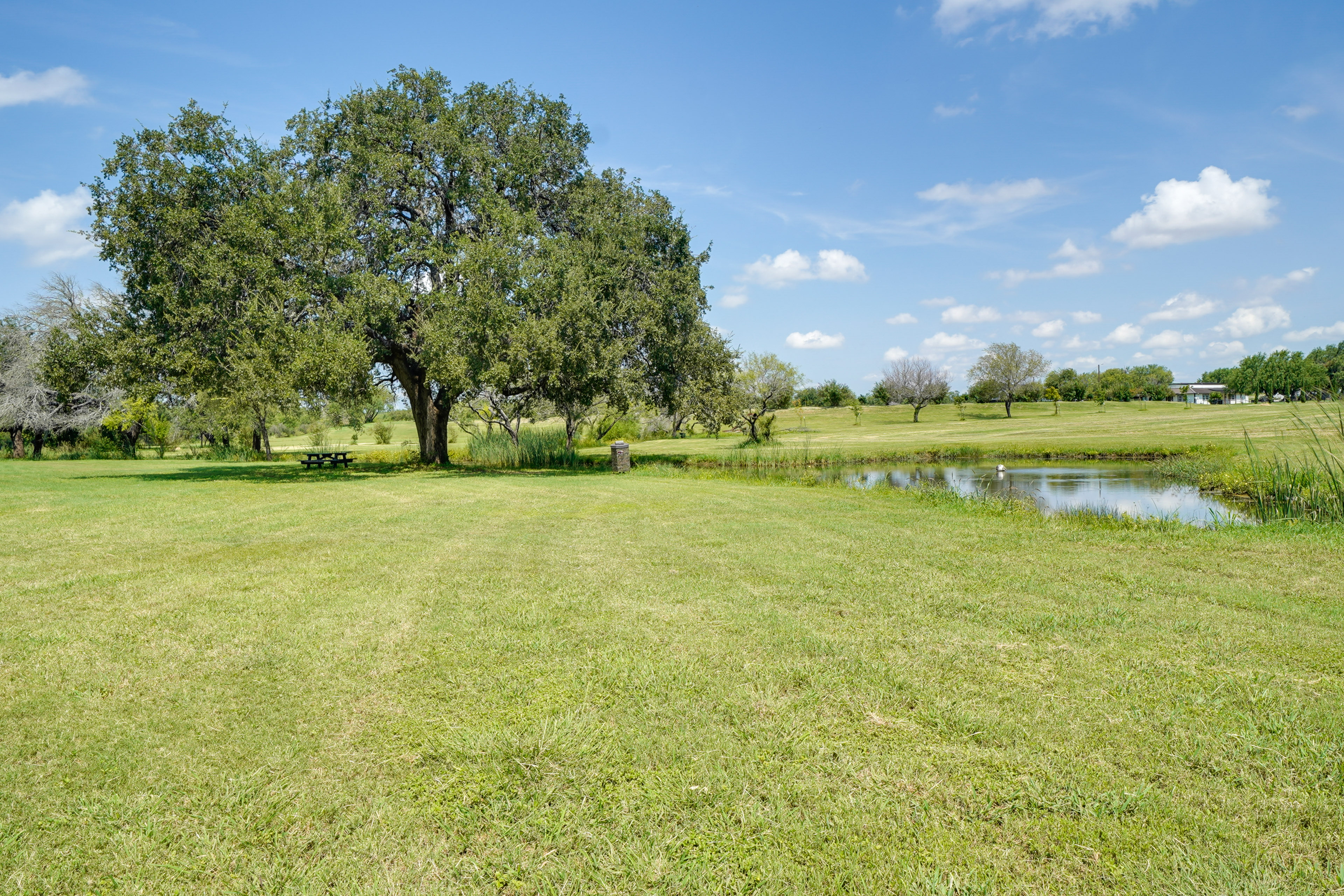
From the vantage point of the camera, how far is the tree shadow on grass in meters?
20.3

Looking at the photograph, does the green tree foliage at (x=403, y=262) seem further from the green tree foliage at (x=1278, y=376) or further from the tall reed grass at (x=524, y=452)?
the green tree foliage at (x=1278, y=376)

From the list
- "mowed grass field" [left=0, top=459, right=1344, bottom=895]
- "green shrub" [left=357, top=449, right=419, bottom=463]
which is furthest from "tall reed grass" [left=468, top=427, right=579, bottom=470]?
"mowed grass field" [left=0, top=459, right=1344, bottom=895]

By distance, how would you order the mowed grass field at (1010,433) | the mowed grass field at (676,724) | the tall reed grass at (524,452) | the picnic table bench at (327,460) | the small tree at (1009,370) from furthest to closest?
the small tree at (1009,370), the mowed grass field at (1010,433), the tall reed grass at (524,452), the picnic table bench at (327,460), the mowed grass field at (676,724)

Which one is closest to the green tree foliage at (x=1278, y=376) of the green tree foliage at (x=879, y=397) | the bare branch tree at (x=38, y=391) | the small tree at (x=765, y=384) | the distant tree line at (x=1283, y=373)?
the distant tree line at (x=1283, y=373)

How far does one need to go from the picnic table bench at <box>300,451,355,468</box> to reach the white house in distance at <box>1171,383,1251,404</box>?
102843 mm

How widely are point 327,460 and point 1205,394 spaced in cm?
16053

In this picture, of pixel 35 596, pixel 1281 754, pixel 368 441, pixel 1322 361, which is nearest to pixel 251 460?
pixel 35 596

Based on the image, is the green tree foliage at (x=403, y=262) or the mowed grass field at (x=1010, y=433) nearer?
the green tree foliage at (x=403, y=262)

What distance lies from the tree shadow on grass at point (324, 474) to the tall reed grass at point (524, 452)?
3.58 ft

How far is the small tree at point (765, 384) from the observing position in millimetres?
45094

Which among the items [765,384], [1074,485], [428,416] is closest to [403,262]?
[428,416]

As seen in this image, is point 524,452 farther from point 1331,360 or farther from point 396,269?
point 1331,360

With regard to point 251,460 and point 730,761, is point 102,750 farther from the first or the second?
point 251,460

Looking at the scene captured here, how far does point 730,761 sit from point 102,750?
341 cm
